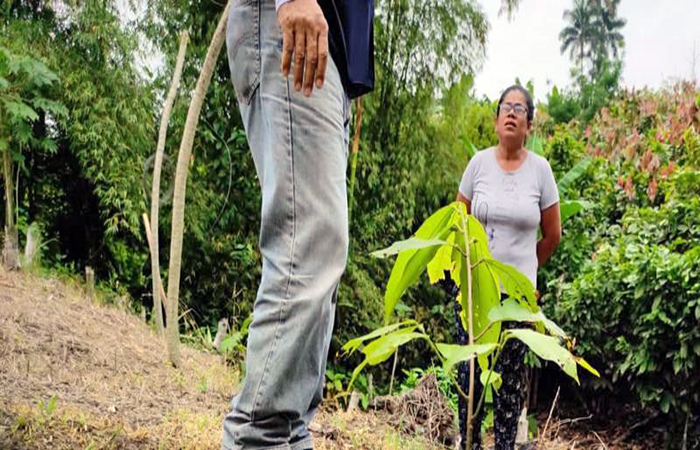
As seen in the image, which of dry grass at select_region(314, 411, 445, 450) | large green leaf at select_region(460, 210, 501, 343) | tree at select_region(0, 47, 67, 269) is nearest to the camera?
large green leaf at select_region(460, 210, 501, 343)

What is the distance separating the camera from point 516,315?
3.90 feet

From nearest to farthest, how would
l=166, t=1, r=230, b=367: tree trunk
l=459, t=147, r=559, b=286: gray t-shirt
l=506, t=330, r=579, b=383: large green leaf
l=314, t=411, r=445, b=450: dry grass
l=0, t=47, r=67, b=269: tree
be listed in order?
l=506, t=330, r=579, b=383: large green leaf → l=314, t=411, r=445, b=450: dry grass → l=459, t=147, r=559, b=286: gray t-shirt → l=166, t=1, r=230, b=367: tree trunk → l=0, t=47, r=67, b=269: tree

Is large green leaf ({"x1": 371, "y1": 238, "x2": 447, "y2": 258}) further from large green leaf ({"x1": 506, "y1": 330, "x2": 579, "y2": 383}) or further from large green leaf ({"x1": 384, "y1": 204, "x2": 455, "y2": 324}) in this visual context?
large green leaf ({"x1": 506, "y1": 330, "x2": 579, "y2": 383})

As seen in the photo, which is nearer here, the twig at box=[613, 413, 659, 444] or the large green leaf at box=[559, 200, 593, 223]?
the twig at box=[613, 413, 659, 444]

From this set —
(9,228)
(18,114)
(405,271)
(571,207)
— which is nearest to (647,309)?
(571,207)

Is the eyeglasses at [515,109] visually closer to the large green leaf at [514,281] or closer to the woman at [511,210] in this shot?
the woman at [511,210]

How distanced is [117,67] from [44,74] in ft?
3.52

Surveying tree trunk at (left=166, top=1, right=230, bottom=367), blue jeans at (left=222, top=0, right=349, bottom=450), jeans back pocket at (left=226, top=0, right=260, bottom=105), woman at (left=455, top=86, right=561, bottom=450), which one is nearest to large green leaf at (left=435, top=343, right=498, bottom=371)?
blue jeans at (left=222, top=0, right=349, bottom=450)

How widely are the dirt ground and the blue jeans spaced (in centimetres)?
88

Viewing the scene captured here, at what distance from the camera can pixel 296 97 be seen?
4.52 feet

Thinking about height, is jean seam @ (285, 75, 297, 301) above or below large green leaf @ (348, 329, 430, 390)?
above

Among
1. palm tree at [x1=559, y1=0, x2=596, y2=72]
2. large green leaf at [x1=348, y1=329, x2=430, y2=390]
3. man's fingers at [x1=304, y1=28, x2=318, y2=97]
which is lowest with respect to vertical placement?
large green leaf at [x1=348, y1=329, x2=430, y2=390]

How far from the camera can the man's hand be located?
132 cm

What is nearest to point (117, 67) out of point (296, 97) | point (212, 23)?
point (212, 23)
